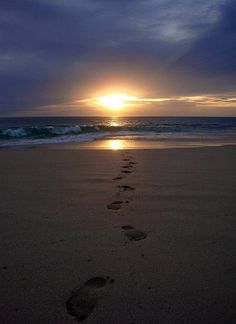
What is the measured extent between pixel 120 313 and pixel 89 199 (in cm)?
227

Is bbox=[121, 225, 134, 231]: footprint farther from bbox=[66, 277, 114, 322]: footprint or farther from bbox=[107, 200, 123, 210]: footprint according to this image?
bbox=[66, 277, 114, 322]: footprint

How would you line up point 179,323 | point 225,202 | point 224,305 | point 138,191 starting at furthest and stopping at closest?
point 138,191, point 225,202, point 224,305, point 179,323

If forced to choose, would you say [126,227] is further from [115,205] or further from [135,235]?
[115,205]

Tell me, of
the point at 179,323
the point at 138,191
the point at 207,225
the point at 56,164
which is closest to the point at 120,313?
the point at 179,323

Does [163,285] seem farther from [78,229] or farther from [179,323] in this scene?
[78,229]

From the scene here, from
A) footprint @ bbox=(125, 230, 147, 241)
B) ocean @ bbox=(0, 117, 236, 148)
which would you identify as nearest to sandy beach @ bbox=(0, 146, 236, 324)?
footprint @ bbox=(125, 230, 147, 241)

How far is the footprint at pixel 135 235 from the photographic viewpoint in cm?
280

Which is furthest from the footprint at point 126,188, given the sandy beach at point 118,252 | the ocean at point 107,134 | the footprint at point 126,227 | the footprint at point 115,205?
the ocean at point 107,134

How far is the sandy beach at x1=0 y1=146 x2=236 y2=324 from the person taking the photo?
1885mm

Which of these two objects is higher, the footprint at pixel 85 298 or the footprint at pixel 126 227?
the footprint at pixel 126 227

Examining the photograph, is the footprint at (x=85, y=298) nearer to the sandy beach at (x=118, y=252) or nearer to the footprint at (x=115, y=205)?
the sandy beach at (x=118, y=252)

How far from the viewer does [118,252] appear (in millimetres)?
2521

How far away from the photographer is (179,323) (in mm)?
1771

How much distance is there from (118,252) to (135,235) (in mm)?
381
